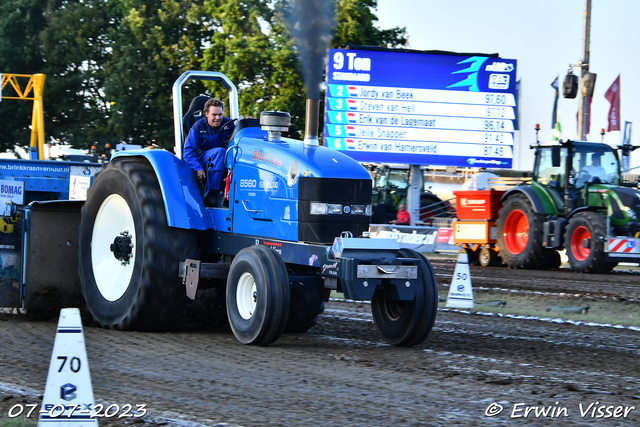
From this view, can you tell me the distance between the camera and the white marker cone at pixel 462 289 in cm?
1070

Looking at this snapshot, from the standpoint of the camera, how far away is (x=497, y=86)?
79.6 feet

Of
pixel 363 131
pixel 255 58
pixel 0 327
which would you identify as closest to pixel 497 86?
pixel 363 131

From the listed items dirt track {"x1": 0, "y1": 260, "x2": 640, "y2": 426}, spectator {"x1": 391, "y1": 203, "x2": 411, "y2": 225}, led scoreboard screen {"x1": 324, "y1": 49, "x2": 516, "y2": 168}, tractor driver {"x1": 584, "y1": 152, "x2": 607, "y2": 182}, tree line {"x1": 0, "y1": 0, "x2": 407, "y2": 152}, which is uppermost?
tree line {"x1": 0, "y1": 0, "x2": 407, "y2": 152}

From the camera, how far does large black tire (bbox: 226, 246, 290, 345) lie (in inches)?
257

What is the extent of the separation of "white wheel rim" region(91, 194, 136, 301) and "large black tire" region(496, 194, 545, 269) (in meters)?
11.5

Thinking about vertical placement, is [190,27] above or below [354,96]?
above

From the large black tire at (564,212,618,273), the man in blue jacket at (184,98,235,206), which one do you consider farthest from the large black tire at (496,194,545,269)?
the man in blue jacket at (184,98,235,206)

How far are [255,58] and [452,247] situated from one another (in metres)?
13.2

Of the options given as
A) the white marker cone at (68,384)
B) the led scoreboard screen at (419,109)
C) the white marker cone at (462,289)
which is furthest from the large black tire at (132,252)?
the led scoreboard screen at (419,109)

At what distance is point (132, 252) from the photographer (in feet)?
25.8

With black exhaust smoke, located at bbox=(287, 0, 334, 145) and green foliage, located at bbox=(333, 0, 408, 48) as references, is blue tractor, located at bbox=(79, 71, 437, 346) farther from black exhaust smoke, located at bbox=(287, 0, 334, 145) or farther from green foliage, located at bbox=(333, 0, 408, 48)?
Result: green foliage, located at bbox=(333, 0, 408, 48)

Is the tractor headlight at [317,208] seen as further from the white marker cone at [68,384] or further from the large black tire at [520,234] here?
the large black tire at [520,234]

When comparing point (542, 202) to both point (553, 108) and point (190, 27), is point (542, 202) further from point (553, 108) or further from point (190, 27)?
point (190, 27)

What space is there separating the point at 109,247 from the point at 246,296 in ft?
6.02
